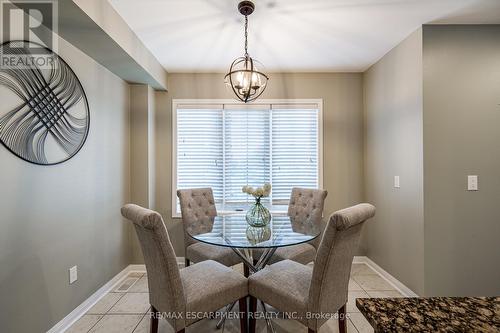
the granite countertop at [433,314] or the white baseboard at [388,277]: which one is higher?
the granite countertop at [433,314]

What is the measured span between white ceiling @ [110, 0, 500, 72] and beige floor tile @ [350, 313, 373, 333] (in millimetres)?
2622

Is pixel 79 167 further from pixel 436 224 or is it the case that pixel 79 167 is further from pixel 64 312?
pixel 436 224

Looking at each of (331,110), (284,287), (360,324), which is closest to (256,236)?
(284,287)

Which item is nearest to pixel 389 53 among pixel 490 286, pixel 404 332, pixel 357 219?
pixel 357 219

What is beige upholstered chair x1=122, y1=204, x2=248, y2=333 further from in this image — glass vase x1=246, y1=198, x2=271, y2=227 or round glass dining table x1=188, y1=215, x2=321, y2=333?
glass vase x1=246, y1=198, x2=271, y2=227

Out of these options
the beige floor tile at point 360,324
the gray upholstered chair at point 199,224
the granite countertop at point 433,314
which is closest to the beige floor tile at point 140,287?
the gray upholstered chair at point 199,224

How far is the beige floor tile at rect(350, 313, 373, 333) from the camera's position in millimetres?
1964

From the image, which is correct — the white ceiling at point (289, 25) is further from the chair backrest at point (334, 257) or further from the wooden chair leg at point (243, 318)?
the wooden chair leg at point (243, 318)

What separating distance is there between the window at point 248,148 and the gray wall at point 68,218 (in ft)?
2.67

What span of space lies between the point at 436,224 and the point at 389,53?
189 centimetres

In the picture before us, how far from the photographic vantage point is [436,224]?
2205 millimetres

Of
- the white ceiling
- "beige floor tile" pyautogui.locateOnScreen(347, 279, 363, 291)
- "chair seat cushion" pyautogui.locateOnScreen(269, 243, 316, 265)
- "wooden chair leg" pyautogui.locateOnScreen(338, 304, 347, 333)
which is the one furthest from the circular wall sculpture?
"beige floor tile" pyautogui.locateOnScreen(347, 279, 363, 291)

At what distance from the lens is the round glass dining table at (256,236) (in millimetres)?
1780

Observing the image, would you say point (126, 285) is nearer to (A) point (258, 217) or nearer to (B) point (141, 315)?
(B) point (141, 315)
